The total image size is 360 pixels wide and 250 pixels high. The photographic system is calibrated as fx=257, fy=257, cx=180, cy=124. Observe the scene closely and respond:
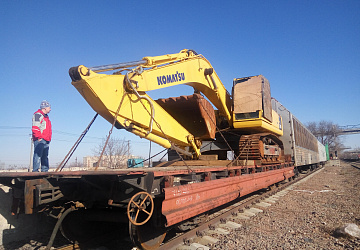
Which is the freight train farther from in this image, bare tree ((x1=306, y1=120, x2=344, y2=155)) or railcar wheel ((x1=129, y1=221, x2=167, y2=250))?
bare tree ((x1=306, y1=120, x2=344, y2=155))

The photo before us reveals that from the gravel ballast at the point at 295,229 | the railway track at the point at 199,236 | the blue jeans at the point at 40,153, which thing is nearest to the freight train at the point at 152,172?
the railway track at the point at 199,236

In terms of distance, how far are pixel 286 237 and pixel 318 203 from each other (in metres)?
3.90


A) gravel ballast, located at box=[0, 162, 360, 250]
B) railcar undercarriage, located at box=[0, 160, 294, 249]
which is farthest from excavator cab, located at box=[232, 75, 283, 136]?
railcar undercarriage, located at box=[0, 160, 294, 249]

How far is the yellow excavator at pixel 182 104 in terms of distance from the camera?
168 inches

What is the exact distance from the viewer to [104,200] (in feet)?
12.6

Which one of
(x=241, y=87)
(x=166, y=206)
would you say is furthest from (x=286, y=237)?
(x=241, y=87)

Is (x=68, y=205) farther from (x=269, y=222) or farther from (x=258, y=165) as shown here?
(x=258, y=165)

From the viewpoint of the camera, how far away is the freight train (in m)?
3.55

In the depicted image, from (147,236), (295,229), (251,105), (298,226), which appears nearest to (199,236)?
(147,236)

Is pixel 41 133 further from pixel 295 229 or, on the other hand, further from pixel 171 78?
pixel 295 229

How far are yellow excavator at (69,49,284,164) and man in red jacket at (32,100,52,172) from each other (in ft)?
6.41

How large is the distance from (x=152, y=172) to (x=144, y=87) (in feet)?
6.45

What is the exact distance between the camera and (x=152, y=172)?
3.42 metres

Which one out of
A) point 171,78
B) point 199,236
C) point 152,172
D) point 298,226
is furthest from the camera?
point 171,78
